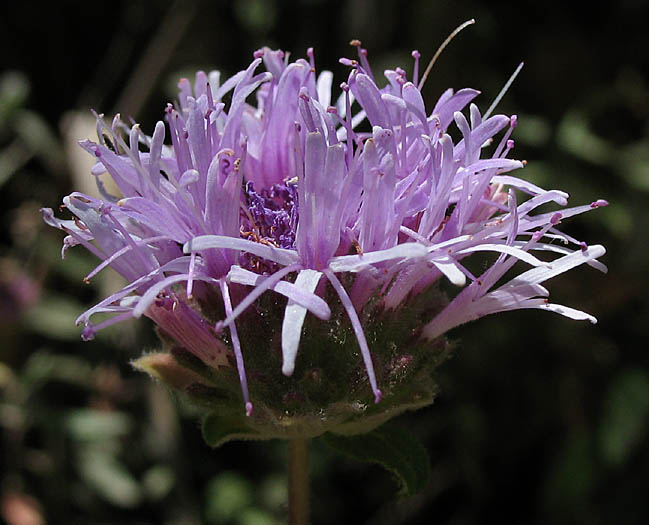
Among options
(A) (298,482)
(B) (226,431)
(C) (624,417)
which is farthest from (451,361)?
(B) (226,431)

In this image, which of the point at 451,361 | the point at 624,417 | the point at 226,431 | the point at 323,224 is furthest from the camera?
the point at 451,361

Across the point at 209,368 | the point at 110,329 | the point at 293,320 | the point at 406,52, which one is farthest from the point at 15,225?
the point at 293,320

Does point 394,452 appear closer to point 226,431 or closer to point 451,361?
point 226,431

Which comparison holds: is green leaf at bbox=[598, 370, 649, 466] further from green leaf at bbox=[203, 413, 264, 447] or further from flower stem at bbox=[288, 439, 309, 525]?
green leaf at bbox=[203, 413, 264, 447]

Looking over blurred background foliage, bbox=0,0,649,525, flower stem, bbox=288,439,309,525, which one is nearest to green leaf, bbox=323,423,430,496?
flower stem, bbox=288,439,309,525

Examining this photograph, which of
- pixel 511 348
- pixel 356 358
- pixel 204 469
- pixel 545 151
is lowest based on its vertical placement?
pixel 204 469

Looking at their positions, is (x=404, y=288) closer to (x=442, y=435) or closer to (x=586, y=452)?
(x=586, y=452)
